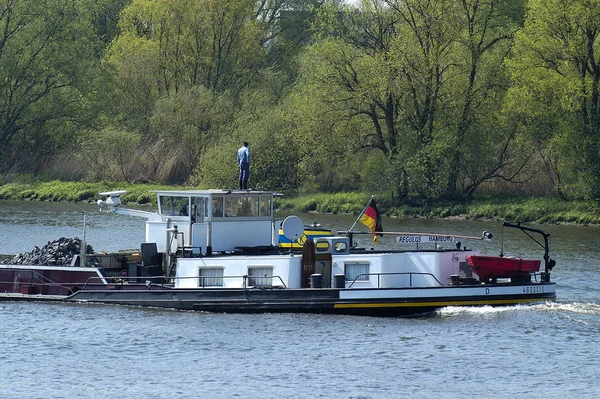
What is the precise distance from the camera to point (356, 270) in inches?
1240

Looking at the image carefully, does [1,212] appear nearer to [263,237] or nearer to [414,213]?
[414,213]

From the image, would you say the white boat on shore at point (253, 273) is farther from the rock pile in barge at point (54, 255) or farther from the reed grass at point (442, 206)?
the reed grass at point (442, 206)

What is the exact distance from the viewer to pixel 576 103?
62.3 metres

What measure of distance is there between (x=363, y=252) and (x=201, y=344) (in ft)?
22.7

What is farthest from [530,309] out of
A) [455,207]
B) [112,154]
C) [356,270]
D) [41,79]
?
[41,79]

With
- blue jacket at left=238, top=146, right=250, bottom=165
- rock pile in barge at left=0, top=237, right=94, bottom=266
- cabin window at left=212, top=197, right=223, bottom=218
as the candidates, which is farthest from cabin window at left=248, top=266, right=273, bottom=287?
rock pile in barge at left=0, top=237, right=94, bottom=266

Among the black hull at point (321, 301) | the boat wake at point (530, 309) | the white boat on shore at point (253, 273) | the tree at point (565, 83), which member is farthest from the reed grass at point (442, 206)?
the black hull at point (321, 301)

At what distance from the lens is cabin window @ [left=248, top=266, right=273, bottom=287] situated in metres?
31.7

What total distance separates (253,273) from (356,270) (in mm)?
2989

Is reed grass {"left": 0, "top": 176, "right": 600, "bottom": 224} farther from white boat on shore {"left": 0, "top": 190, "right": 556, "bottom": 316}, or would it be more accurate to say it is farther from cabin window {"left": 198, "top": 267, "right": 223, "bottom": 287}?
cabin window {"left": 198, "top": 267, "right": 223, "bottom": 287}

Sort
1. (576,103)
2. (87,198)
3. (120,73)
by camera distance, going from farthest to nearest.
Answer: (120,73)
(87,198)
(576,103)

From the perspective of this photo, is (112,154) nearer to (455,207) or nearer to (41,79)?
(41,79)


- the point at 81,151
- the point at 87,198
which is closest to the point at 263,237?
the point at 87,198

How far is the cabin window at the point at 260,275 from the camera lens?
31.7m
